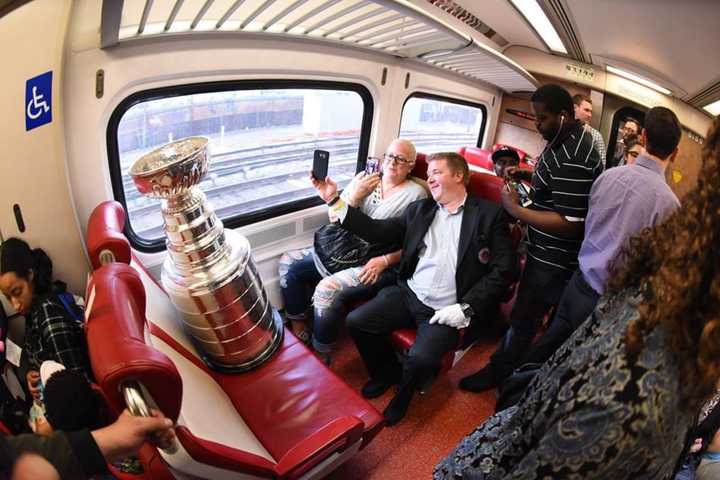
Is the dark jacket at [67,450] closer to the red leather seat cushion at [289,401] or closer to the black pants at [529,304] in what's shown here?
the red leather seat cushion at [289,401]

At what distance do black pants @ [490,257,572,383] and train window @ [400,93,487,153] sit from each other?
7.09 ft

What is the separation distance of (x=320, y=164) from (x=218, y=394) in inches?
63.2

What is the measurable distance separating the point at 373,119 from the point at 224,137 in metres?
1.47

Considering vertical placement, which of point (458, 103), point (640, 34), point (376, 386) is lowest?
point (376, 386)

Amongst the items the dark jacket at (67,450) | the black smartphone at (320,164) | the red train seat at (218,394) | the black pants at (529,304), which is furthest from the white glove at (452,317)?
the dark jacket at (67,450)

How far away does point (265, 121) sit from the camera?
127 inches

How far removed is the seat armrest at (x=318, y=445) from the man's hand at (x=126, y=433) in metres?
0.74

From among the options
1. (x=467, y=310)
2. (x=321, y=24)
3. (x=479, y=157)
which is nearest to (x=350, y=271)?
(x=467, y=310)

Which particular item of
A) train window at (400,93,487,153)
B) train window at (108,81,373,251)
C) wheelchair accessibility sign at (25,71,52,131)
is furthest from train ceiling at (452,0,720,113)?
wheelchair accessibility sign at (25,71,52,131)

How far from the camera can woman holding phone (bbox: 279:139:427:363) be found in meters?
2.86

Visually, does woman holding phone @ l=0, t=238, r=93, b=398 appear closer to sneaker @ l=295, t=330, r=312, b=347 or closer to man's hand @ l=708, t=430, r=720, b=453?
sneaker @ l=295, t=330, r=312, b=347

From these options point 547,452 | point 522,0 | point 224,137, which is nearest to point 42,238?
point 224,137

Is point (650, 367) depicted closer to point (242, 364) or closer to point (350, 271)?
point (242, 364)

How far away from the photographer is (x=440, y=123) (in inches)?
201
